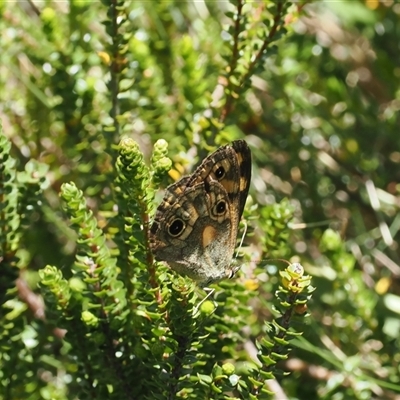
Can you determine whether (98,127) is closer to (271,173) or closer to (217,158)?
(217,158)

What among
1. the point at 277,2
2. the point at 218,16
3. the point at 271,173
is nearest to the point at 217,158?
the point at 277,2

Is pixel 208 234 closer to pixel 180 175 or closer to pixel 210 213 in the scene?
pixel 210 213

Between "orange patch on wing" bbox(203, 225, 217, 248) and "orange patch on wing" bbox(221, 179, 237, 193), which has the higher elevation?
"orange patch on wing" bbox(221, 179, 237, 193)

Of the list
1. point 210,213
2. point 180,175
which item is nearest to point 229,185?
point 210,213

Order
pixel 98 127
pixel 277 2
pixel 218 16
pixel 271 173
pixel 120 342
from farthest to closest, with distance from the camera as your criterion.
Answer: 1. pixel 218 16
2. pixel 271 173
3. pixel 98 127
4. pixel 277 2
5. pixel 120 342

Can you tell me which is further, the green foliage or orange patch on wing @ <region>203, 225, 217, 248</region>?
orange patch on wing @ <region>203, 225, 217, 248</region>

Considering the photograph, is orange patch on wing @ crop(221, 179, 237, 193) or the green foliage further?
orange patch on wing @ crop(221, 179, 237, 193)
